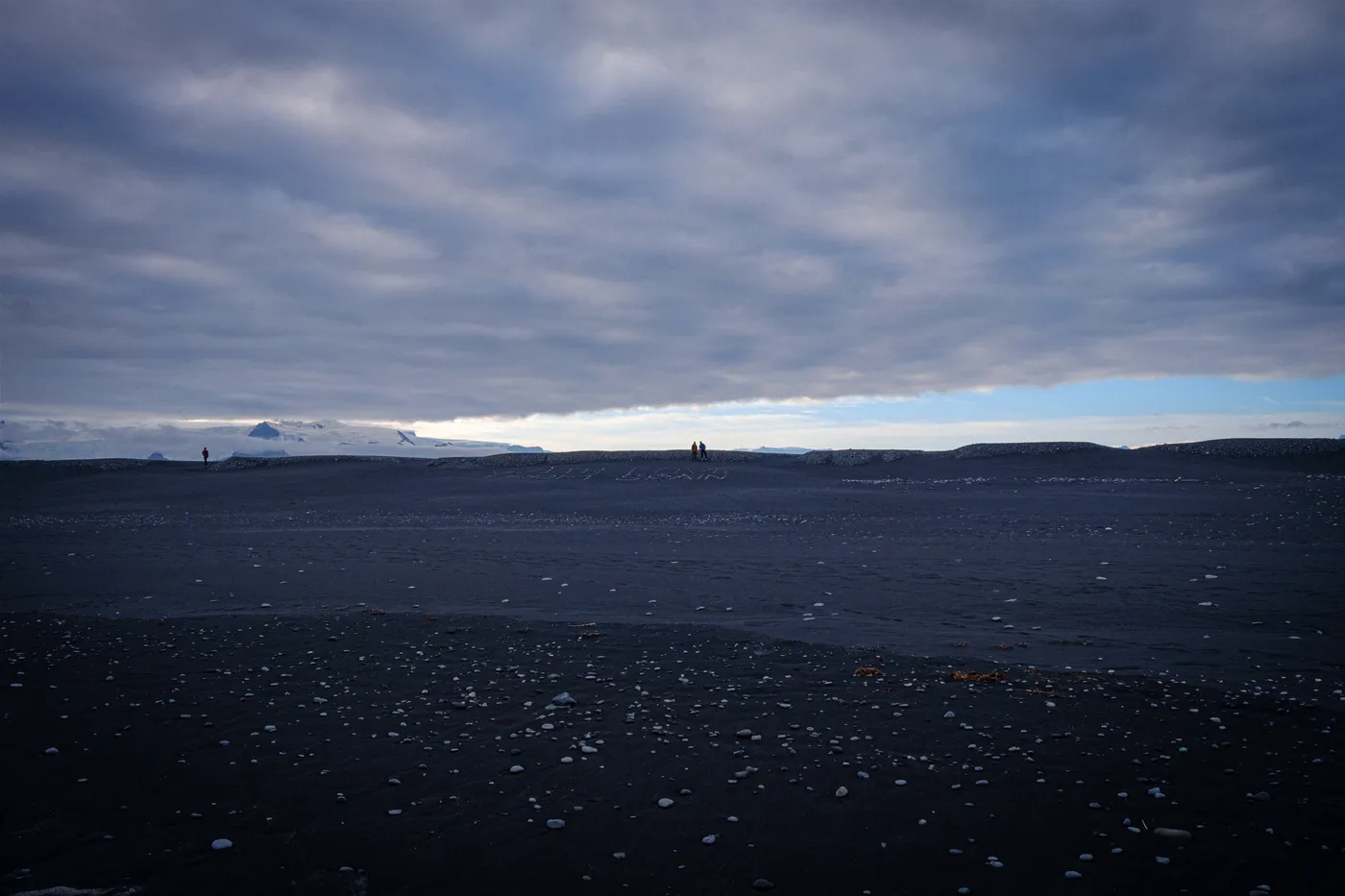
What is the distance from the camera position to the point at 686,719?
8.95m

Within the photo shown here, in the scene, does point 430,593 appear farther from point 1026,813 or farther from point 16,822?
point 1026,813

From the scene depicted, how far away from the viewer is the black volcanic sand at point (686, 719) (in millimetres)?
6004

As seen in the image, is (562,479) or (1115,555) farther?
(562,479)

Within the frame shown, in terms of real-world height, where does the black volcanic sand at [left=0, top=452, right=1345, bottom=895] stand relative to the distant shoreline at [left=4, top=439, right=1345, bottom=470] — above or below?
below

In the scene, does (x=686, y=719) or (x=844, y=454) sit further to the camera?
(x=844, y=454)

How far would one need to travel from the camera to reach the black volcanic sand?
6.00m

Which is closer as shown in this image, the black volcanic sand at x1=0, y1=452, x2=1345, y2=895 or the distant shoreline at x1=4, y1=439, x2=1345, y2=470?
the black volcanic sand at x1=0, y1=452, x2=1345, y2=895

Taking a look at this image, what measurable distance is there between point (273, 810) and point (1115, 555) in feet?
61.3

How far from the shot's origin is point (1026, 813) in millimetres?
6570

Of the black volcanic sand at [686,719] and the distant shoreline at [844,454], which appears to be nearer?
the black volcanic sand at [686,719]

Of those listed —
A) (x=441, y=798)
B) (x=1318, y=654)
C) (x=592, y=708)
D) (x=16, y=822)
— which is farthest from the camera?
(x=1318, y=654)

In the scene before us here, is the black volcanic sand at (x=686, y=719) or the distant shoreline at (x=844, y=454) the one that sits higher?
the distant shoreline at (x=844, y=454)

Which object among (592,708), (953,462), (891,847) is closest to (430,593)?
(592,708)

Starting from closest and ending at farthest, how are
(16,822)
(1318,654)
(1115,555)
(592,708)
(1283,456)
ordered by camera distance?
(16,822), (592,708), (1318,654), (1115,555), (1283,456)
